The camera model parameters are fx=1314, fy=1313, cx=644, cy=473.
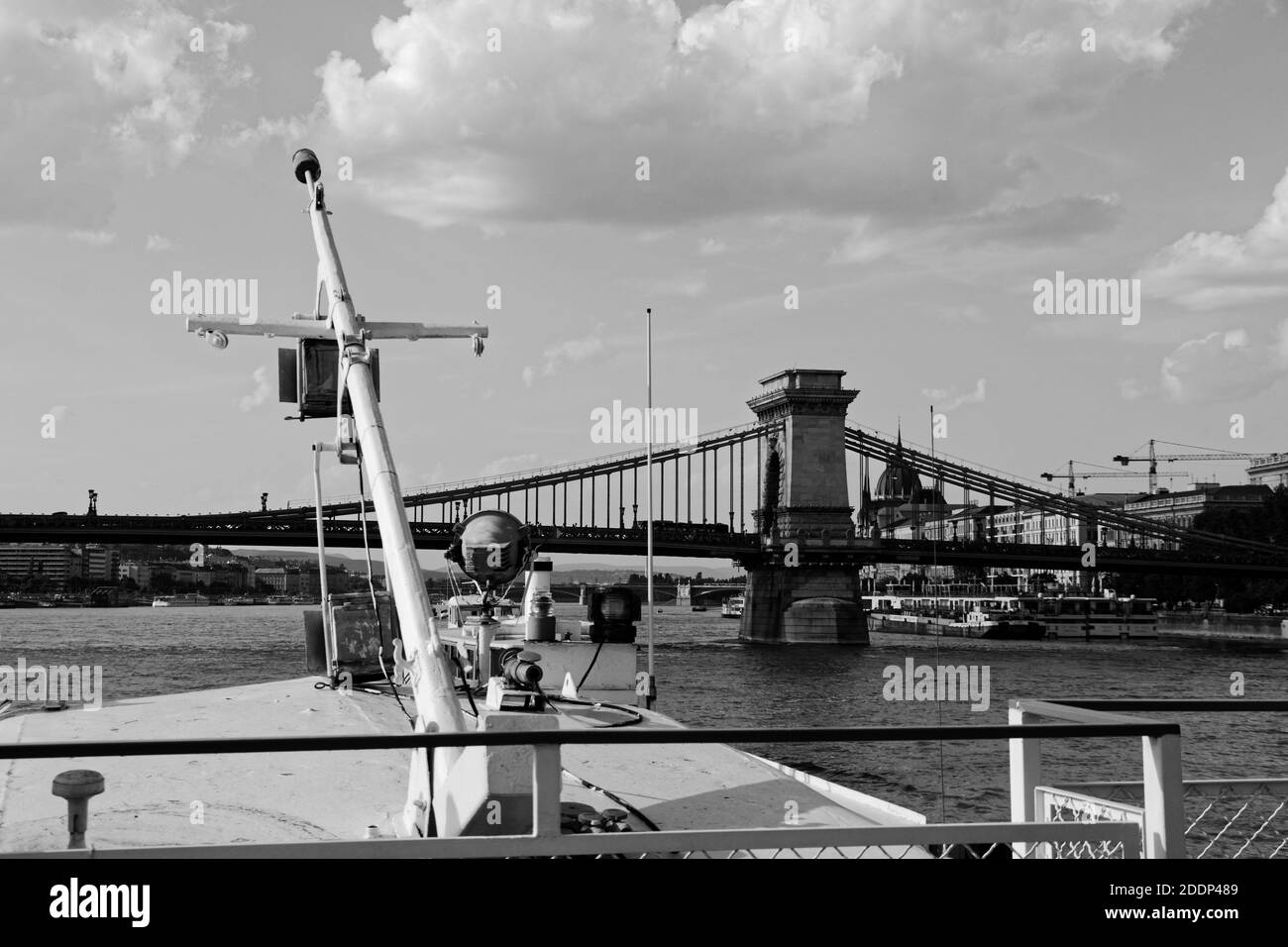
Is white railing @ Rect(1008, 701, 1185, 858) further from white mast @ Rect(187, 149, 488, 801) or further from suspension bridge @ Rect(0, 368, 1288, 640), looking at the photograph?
suspension bridge @ Rect(0, 368, 1288, 640)

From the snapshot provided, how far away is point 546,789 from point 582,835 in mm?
261

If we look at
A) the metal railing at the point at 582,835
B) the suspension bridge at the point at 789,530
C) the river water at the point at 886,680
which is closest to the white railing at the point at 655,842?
the metal railing at the point at 582,835

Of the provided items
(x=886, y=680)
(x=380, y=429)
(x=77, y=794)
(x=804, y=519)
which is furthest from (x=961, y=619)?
(x=77, y=794)

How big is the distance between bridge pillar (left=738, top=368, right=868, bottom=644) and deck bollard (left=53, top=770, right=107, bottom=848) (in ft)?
289

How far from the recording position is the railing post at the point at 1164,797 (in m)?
5.91

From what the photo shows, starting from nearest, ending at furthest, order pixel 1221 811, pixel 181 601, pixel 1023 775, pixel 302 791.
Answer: pixel 1023 775, pixel 302 791, pixel 1221 811, pixel 181 601

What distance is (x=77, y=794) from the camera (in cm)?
582

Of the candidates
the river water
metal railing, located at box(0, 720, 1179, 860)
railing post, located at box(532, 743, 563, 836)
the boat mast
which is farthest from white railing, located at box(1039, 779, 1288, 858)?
the boat mast

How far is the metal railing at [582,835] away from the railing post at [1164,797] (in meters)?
0.06

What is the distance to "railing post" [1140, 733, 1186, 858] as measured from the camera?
5914 mm

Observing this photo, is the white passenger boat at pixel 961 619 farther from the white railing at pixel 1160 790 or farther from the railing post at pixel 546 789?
the railing post at pixel 546 789

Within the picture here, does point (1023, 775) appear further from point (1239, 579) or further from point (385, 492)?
point (1239, 579)
